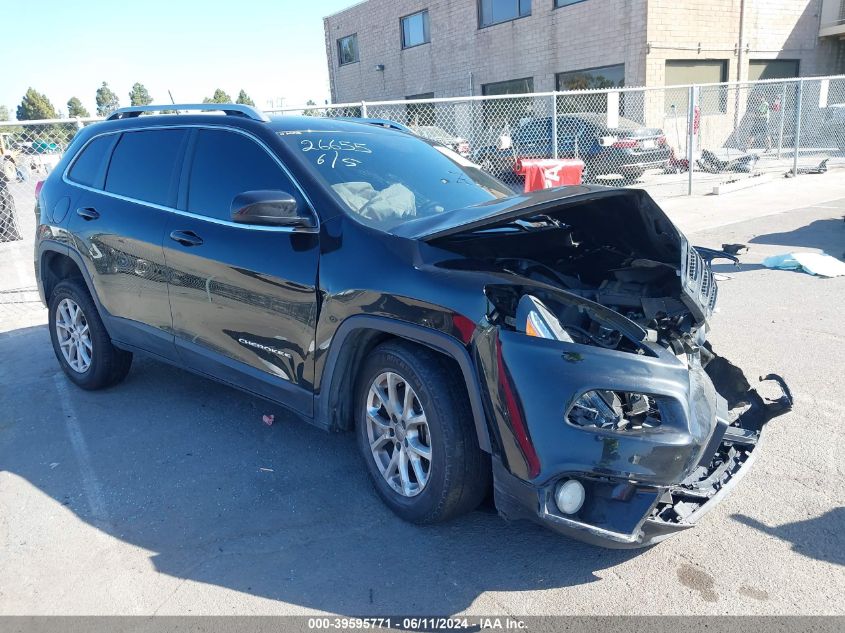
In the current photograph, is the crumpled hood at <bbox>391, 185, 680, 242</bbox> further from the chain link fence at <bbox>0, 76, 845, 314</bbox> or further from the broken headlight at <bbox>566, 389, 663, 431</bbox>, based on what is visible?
the chain link fence at <bbox>0, 76, 845, 314</bbox>

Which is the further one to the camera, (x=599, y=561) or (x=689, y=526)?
(x=599, y=561)

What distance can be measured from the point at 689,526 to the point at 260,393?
2271 mm

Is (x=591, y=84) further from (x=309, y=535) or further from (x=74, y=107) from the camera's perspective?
(x=74, y=107)

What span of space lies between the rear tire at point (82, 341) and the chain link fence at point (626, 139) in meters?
4.10

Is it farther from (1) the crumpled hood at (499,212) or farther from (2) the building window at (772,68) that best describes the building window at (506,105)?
(1) the crumpled hood at (499,212)

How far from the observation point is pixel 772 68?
24578 millimetres

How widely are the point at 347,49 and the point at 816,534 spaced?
3638cm

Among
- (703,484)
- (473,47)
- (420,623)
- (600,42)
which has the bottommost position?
(420,623)

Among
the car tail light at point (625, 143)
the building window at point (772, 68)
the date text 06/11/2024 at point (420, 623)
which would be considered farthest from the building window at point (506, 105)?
the date text 06/11/2024 at point (420, 623)

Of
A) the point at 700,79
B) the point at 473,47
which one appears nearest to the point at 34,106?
the point at 473,47

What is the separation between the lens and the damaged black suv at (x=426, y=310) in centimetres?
251

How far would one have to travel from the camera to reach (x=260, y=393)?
12.3ft

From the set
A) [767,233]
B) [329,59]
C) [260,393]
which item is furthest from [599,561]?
[329,59]

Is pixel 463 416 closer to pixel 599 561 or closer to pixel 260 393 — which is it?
pixel 599 561
